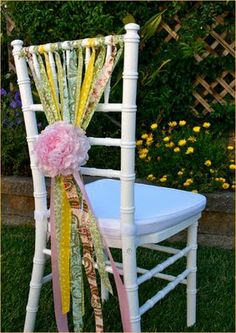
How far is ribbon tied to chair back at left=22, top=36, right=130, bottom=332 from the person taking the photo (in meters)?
1.41

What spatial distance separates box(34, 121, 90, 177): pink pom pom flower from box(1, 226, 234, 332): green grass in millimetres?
739

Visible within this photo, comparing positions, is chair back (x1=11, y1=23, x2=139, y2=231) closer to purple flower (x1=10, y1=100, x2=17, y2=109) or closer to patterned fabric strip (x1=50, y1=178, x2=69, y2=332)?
patterned fabric strip (x1=50, y1=178, x2=69, y2=332)

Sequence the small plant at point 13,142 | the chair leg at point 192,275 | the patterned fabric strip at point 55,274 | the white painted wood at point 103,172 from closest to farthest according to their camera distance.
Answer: the white painted wood at point 103,172, the patterned fabric strip at point 55,274, the chair leg at point 192,275, the small plant at point 13,142

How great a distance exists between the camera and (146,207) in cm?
164

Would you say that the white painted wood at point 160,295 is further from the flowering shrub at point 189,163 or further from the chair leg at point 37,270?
the flowering shrub at point 189,163

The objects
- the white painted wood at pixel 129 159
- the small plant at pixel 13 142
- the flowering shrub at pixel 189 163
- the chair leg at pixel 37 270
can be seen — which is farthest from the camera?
the small plant at pixel 13 142

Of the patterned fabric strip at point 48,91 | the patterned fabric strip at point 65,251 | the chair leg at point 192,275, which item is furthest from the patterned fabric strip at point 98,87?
the chair leg at point 192,275

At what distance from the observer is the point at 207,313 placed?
6.59 feet

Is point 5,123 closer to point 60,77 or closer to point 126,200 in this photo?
point 60,77

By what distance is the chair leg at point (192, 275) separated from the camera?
6.05 ft

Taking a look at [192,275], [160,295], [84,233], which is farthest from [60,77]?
[192,275]

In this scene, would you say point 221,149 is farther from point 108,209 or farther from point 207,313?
point 108,209

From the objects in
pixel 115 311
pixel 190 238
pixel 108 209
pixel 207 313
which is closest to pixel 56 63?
pixel 108 209

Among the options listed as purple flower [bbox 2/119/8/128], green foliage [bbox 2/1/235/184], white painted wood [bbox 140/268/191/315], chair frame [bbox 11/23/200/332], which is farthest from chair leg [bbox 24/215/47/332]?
purple flower [bbox 2/119/8/128]
